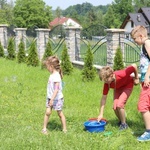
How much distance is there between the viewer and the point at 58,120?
6.23 m

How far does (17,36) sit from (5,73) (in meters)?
7.01

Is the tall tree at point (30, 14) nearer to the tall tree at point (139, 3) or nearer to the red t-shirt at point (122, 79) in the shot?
the tall tree at point (139, 3)

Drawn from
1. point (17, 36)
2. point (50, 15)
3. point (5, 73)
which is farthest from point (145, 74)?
point (50, 15)

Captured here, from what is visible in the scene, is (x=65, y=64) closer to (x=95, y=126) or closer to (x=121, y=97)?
(x=121, y=97)

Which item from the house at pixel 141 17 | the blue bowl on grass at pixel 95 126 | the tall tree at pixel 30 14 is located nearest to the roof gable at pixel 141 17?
the house at pixel 141 17

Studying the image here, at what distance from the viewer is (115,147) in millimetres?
4711

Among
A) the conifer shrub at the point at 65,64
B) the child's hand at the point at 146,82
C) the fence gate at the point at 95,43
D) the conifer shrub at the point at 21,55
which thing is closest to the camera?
the child's hand at the point at 146,82

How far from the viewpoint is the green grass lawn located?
4.80 m

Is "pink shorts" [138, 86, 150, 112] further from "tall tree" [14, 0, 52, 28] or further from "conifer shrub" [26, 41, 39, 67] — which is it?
"tall tree" [14, 0, 52, 28]

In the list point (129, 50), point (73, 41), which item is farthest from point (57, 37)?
point (129, 50)

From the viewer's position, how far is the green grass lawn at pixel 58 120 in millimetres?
4801

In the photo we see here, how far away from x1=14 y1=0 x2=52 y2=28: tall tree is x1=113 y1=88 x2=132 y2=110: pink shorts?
57.7 meters

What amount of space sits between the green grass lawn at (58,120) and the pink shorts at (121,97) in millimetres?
418

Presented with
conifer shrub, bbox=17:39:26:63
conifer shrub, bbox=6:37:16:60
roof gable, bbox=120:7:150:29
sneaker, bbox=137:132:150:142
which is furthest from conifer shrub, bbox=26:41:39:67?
roof gable, bbox=120:7:150:29
